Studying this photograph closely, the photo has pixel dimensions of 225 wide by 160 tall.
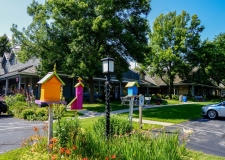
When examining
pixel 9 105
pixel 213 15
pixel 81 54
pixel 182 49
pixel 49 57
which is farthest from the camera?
pixel 182 49

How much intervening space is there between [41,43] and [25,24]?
11.7ft

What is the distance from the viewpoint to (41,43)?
67.5 ft

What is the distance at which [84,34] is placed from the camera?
1767cm

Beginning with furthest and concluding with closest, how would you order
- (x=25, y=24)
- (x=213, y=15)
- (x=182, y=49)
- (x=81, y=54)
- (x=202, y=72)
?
(x=202, y=72)
(x=182, y=49)
(x=25, y=24)
(x=81, y=54)
(x=213, y=15)

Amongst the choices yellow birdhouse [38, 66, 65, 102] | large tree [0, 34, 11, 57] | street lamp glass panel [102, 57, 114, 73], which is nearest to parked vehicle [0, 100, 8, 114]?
yellow birdhouse [38, 66, 65, 102]

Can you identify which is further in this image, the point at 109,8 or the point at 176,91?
the point at 176,91

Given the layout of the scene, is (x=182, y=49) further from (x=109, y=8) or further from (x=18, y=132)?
(x=18, y=132)

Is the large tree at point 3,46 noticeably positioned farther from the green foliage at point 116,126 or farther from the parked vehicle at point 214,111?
the green foliage at point 116,126

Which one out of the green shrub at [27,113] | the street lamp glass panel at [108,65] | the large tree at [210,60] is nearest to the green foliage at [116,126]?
the street lamp glass panel at [108,65]

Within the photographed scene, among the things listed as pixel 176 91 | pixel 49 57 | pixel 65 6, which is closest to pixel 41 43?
pixel 49 57

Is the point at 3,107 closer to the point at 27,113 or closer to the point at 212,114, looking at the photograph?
the point at 27,113

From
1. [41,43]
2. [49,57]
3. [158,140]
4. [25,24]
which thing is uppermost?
[25,24]

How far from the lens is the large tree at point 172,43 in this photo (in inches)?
1467

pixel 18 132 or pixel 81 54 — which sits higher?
pixel 81 54
